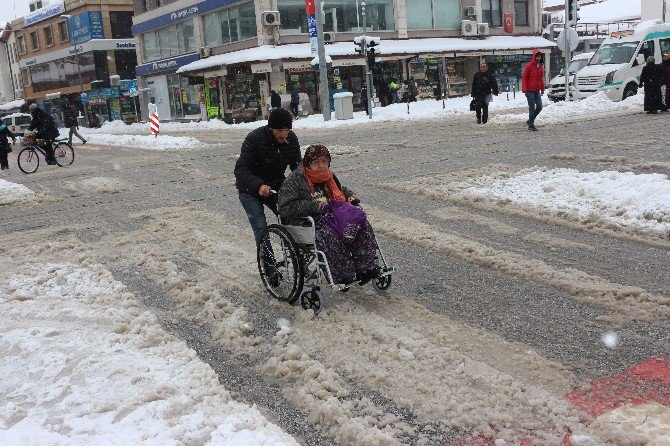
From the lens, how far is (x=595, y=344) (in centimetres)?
396

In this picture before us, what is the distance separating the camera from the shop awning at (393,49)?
36.1 m

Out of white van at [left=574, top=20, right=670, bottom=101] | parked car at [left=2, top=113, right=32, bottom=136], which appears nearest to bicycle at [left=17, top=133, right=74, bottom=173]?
white van at [left=574, top=20, right=670, bottom=101]

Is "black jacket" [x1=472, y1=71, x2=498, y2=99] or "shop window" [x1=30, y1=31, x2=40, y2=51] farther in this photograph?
"shop window" [x1=30, y1=31, x2=40, y2=51]

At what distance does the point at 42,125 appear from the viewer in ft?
56.4

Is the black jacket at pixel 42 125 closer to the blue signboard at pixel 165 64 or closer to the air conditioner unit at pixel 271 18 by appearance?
the air conditioner unit at pixel 271 18

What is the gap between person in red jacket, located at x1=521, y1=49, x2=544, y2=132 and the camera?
51.5 ft

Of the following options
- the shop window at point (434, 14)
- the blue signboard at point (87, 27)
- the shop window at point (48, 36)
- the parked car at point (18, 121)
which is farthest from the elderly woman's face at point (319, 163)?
the shop window at point (48, 36)

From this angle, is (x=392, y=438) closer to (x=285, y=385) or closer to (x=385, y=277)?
(x=285, y=385)

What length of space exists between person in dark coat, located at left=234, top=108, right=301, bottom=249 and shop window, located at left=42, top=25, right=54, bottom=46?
6995cm

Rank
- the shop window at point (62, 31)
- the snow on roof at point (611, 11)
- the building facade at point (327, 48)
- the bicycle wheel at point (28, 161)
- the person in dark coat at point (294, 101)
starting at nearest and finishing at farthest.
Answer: the bicycle wheel at point (28, 161) < the person in dark coat at point (294, 101) < the building facade at point (327, 48) < the snow on roof at point (611, 11) < the shop window at point (62, 31)

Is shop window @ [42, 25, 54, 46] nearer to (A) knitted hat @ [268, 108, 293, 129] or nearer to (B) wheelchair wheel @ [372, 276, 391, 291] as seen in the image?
(A) knitted hat @ [268, 108, 293, 129]

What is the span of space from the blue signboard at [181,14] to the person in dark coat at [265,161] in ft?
118

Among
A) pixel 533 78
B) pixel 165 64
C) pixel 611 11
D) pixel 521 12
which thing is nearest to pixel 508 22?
pixel 521 12

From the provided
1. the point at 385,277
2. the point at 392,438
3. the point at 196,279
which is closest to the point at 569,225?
the point at 385,277
